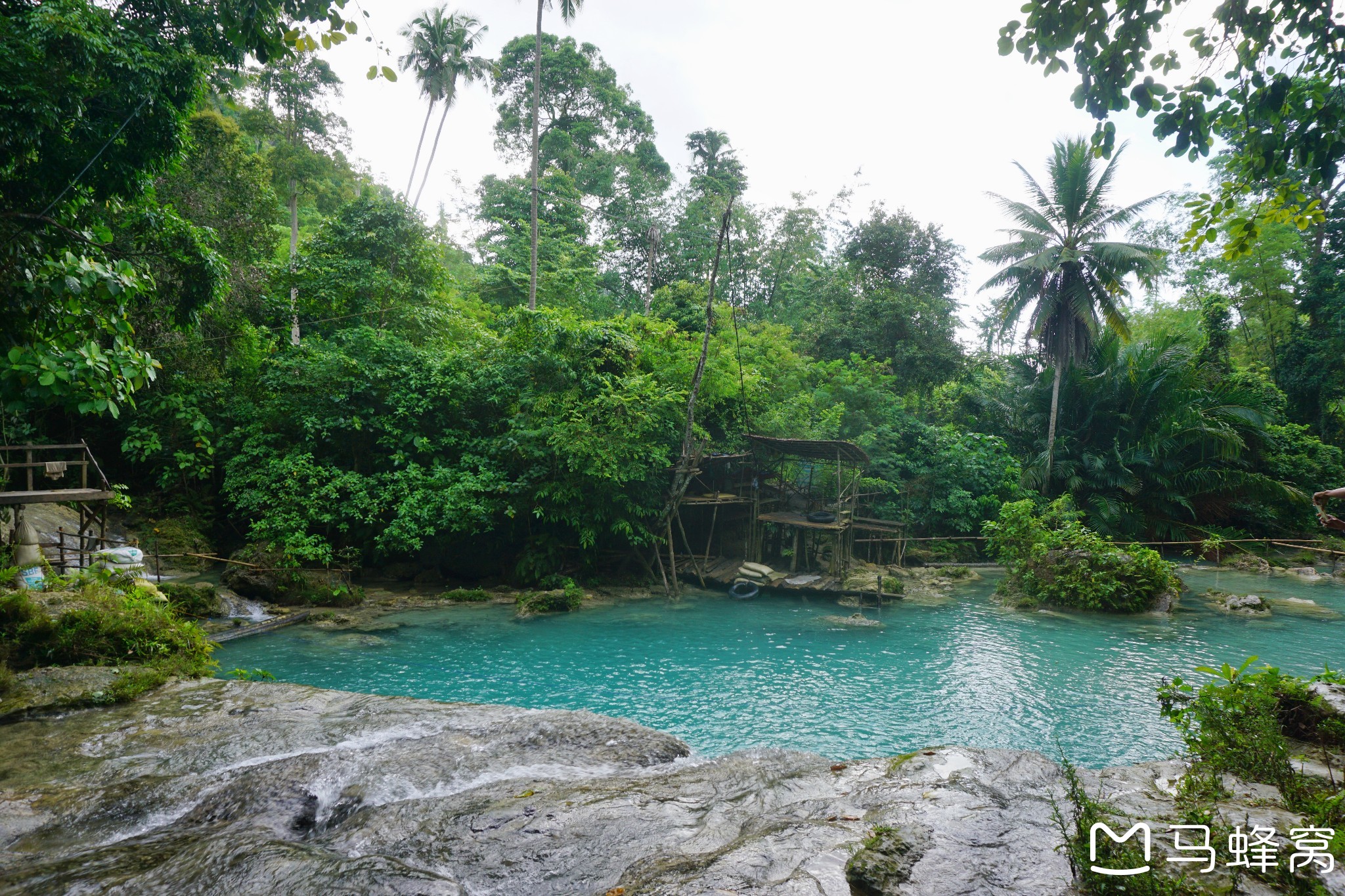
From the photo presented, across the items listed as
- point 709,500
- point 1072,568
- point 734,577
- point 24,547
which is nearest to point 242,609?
point 24,547

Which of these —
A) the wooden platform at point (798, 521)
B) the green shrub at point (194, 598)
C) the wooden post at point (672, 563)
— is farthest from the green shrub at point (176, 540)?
the wooden platform at point (798, 521)

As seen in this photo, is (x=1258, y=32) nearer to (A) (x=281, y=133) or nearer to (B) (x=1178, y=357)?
(B) (x=1178, y=357)

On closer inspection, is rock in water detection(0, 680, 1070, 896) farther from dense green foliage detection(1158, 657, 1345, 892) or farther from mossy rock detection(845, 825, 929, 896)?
dense green foliage detection(1158, 657, 1345, 892)

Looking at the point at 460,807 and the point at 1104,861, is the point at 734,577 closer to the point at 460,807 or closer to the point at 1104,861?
the point at 460,807

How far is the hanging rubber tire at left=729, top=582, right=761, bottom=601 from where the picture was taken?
1662 centimetres

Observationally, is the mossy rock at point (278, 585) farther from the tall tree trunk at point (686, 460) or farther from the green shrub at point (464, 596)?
the tall tree trunk at point (686, 460)

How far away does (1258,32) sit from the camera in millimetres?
3834

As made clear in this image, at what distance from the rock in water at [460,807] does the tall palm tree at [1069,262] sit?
70.4ft

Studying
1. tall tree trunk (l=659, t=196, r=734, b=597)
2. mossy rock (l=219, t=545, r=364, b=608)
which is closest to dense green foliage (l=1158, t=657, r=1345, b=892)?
tall tree trunk (l=659, t=196, r=734, b=597)

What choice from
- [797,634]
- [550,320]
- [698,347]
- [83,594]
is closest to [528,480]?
[550,320]

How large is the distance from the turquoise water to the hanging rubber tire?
0.79m

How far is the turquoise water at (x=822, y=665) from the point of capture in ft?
28.2

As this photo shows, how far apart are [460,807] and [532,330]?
13605 millimetres

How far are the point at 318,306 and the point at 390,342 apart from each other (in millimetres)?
3566
